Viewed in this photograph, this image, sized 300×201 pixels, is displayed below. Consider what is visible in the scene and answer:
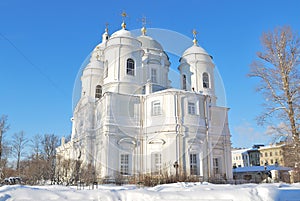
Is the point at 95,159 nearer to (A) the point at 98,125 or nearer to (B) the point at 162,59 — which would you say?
(A) the point at 98,125

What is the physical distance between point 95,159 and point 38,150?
100ft

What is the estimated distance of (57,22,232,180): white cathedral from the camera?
2352cm

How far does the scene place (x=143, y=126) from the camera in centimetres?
2500

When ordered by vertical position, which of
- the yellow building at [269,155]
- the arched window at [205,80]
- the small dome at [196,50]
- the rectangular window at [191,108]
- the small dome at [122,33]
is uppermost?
the small dome at [122,33]

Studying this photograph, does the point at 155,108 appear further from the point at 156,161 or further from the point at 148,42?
the point at 148,42

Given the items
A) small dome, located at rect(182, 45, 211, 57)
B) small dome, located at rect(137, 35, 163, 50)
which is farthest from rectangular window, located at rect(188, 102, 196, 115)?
small dome, located at rect(137, 35, 163, 50)

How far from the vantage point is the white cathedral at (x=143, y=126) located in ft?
77.2

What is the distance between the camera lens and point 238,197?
683cm

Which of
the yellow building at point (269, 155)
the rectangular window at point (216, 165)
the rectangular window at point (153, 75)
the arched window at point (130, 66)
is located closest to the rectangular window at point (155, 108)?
the arched window at point (130, 66)

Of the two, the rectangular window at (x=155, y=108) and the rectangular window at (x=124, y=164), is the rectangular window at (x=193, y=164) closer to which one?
the rectangular window at (x=155, y=108)

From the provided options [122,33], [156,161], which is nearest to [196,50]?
[122,33]

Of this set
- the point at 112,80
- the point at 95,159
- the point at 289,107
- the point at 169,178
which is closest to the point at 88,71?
the point at 112,80

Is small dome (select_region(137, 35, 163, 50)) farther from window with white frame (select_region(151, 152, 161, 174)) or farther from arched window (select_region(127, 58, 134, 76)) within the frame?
window with white frame (select_region(151, 152, 161, 174))

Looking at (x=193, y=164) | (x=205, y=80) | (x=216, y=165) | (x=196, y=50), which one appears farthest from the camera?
(x=196, y=50)
